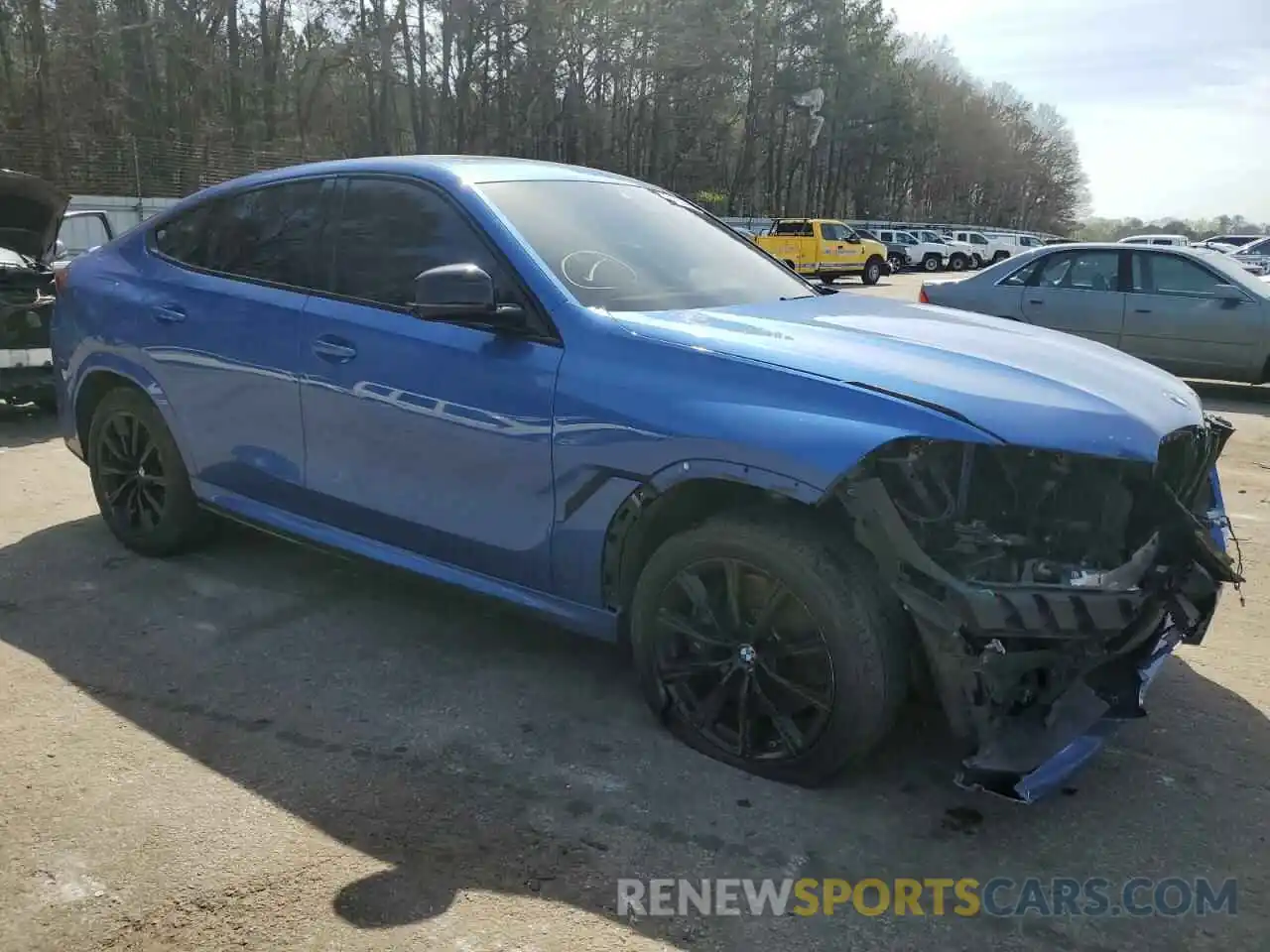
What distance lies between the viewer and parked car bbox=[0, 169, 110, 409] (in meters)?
7.88

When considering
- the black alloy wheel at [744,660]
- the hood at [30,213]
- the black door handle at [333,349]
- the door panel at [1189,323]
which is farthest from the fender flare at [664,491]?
the door panel at [1189,323]

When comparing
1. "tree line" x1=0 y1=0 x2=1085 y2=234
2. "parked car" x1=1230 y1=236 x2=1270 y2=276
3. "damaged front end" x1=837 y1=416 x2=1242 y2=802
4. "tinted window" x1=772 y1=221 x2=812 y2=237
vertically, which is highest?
→ "tree line" x1=0 y1=0 x2=1085 y2=234

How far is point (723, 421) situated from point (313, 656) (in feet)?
6.37

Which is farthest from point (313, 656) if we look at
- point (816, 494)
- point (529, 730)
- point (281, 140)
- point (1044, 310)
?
point (281, 140)

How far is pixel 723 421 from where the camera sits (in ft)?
9.36

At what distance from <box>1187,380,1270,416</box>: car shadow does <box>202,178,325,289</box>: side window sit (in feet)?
27.1

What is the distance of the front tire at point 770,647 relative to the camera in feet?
8.96

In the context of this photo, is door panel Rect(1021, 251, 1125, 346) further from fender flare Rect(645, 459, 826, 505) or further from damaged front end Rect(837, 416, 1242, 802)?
fender flare Rect(645, 459, 826, 505)

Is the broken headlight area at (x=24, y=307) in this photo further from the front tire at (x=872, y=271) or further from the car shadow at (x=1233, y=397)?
the front tire at (x=872, y=271)

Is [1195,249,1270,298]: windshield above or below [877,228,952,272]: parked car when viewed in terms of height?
below

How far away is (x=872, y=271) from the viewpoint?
3297cm

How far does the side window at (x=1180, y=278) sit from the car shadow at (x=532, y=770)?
7.37m

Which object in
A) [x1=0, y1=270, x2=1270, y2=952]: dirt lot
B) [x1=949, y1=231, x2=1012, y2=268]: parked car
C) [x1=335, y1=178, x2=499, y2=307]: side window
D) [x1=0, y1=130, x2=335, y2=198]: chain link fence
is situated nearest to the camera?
[x1=0, y1=270, x2=1270, y2=952]: dirt lot

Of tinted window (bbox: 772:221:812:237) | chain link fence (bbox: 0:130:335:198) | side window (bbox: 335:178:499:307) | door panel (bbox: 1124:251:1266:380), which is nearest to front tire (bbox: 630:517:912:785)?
side window (bbox: 335:178:499:307)
